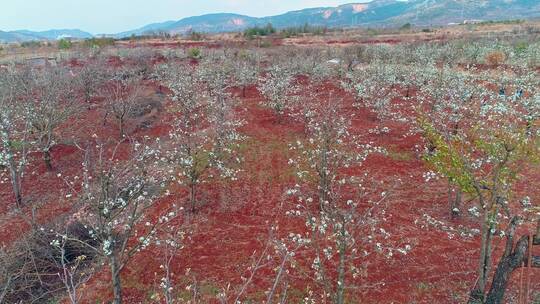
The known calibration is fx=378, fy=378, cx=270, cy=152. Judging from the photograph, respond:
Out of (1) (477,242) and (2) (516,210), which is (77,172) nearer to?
(1) (477,242)

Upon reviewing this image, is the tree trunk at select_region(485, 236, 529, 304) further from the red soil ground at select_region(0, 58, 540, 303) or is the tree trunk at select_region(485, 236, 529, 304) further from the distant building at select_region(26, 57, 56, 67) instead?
the distant building at select_region(26, 57, 56, 67)

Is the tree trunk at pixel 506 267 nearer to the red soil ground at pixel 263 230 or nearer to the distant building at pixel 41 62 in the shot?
the red soil ground at pixel 263 230

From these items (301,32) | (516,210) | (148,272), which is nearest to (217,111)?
(148,272)

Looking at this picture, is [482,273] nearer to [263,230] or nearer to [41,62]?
[263,230]

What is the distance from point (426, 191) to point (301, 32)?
8975 cm

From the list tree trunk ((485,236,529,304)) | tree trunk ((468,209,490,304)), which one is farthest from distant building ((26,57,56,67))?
tree trunk ((485,236,529,304))

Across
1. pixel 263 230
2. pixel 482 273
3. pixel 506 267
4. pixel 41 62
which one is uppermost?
pixel 41 62

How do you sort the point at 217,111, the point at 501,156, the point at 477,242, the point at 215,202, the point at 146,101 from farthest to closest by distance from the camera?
the point at 146,101 < the point at 217,111 < the point at 215,202 < the point at 477,242 < the point at 501,156

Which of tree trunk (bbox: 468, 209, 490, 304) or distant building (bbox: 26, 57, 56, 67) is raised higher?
distant building (bbox: 26, 57, 56, 67)

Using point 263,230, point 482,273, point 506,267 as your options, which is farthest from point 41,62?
point 506,267

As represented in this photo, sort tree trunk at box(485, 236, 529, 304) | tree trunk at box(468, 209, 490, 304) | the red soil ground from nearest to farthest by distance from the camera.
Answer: tree trunk at box(485, 236, 529, 304)
tree trunk at box(468, 209, 490, 304)
the red soil ground

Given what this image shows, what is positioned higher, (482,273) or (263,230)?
(482,273)

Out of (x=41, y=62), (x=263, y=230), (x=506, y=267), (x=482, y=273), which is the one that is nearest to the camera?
(x=506, y=267)

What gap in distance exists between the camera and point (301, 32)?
10088 centimetres
